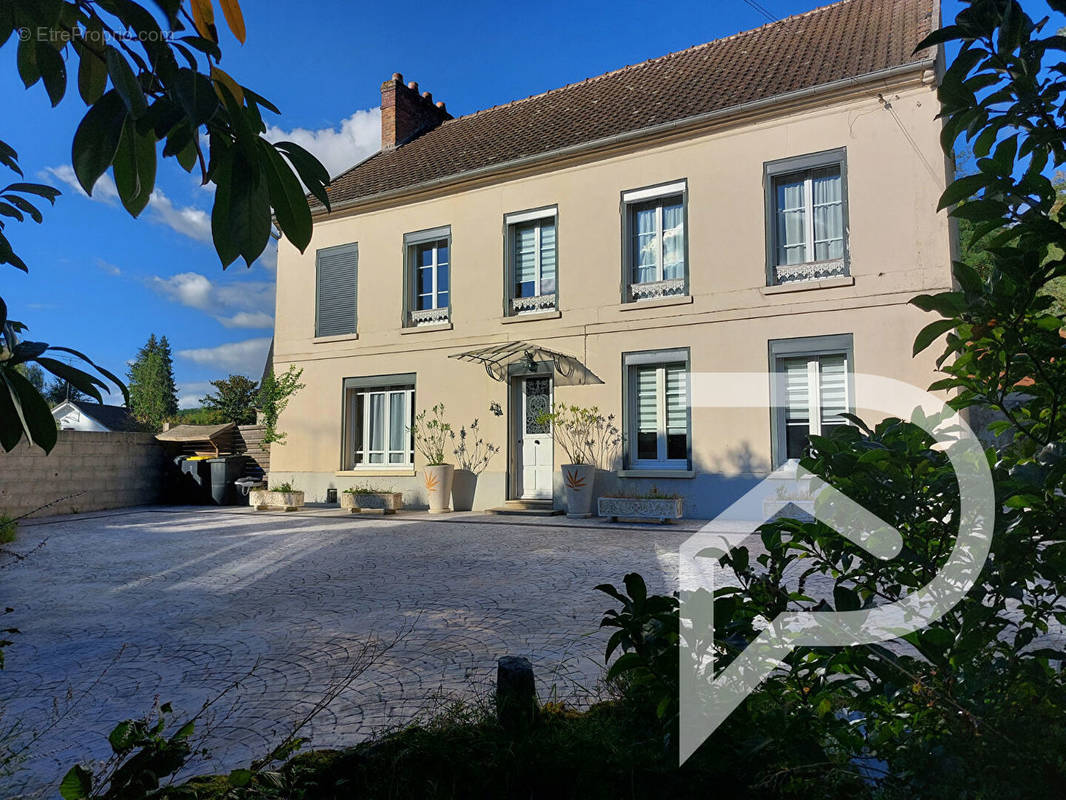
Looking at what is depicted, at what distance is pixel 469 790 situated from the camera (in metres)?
1.62

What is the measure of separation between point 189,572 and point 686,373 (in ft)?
24.4

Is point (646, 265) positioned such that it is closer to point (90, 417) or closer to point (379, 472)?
point (379, 472)

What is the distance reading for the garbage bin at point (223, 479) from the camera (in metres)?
14.7

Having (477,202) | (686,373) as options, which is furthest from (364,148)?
(686,373)

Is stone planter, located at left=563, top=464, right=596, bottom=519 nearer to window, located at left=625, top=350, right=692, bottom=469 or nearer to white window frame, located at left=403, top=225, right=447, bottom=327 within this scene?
window, located at left=625, top=350, right=692, bottom=469

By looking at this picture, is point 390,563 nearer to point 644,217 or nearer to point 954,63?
point 954,63

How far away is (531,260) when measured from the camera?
496 inches

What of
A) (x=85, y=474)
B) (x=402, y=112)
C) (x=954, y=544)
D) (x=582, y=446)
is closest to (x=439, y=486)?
(x=582, y=446)

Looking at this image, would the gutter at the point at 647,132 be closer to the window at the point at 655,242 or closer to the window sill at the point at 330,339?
the window at the point at 655,242

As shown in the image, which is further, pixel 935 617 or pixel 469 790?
pixel 469 790

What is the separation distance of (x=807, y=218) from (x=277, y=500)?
10.5 meters

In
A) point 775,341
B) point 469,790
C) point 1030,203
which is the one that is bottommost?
point 469,790

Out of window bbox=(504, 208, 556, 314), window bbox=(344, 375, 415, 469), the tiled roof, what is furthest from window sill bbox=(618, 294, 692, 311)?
window bbox=(344, 375, 415, 469)

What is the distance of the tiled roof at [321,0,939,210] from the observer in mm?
10547
